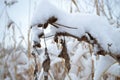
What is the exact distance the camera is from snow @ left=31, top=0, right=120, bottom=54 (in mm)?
585

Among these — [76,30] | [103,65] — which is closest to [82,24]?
[76,30]

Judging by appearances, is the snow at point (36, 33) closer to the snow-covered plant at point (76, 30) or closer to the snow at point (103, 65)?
the snow-covered plant at point (76, 30)

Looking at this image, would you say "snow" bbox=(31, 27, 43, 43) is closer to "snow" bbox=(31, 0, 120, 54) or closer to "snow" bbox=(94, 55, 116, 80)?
"snow" bbox=(31, 0, 120, 54)

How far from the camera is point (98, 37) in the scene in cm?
59

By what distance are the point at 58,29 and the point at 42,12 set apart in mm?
52

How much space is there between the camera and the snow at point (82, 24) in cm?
59

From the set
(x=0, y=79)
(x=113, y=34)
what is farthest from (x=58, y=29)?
(x=0, y=79)

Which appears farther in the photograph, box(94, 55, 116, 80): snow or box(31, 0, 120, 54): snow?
box(94, 55, 116, 80): snow

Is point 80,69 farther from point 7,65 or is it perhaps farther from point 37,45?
point 7,65

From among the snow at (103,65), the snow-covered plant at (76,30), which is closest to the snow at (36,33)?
the snow-covered plant at (76,30)

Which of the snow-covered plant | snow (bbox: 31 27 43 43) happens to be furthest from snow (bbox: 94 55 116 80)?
snow (bbox: 31 27 43 43)

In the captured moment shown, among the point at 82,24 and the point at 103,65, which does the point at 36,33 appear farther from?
the point at 103,65

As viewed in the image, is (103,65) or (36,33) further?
(103,65)

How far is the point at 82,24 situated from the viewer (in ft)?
1.98
